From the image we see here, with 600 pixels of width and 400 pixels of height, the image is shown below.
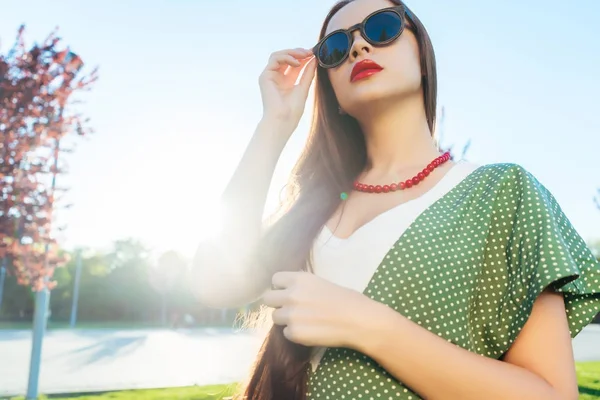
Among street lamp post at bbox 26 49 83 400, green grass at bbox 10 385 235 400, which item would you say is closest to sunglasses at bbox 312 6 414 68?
green grass at bbox 10 385 235 400

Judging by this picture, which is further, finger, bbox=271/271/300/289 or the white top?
the white top

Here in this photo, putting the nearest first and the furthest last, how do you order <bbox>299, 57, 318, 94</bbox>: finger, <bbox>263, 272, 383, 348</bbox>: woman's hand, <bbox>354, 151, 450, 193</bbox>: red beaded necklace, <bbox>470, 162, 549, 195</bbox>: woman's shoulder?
<bbox>263, 272, 383, 348</bbox>: woman's hand
<bbox>470, 162, 549, 195</bbox>: woman's shoulder
<bbox>354, 151, 450, 193</bbox>: red beaded necklace
<bbox>299, 57, 318, 94</bbox>: finger

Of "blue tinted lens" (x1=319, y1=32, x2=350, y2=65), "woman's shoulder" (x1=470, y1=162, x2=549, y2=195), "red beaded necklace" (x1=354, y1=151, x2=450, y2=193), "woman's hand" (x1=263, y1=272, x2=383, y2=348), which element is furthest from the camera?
"blue tinted lens" (x1=319, y1=32, x2=350, y2=65)

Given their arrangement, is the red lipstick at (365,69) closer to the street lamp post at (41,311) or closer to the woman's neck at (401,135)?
the woman's neck at (401,135)

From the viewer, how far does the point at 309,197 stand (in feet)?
5.56

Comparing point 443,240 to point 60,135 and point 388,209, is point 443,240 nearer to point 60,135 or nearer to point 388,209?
point 388,209

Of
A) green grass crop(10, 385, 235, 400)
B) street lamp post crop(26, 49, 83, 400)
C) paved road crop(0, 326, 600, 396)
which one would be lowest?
paved road crop(0, 326, 600, 396)

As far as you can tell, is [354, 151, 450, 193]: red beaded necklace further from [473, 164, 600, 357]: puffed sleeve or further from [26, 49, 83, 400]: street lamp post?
[26, 49, 83, 400]: street lamp post

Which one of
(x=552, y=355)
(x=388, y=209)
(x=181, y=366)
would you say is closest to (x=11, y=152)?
(x=181, y=366)

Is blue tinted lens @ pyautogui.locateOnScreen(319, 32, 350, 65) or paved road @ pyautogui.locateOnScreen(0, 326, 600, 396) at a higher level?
blue tinted lens @ pyautogui.locateOnScreen(319, 32, 350, 65)

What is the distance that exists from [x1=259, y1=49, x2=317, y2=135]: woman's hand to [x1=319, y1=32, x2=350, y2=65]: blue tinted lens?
0.09 metres

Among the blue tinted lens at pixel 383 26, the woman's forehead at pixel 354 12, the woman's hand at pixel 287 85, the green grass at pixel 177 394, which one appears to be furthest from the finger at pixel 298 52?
the green grass at pixel 177 394

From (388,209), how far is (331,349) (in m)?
0.41

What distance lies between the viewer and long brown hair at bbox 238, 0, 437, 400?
1330 mm
